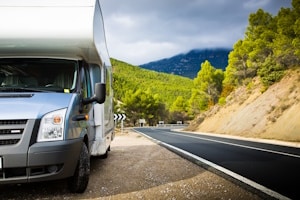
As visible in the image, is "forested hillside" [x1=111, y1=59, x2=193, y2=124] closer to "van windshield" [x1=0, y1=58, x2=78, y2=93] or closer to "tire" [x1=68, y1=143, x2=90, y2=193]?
"van windshield" [x1=0, y1=58, x2=78, y2=93]

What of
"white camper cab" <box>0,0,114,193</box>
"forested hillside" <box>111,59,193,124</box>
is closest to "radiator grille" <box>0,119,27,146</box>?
"white camper cab" <box>0,0,114,193</box>

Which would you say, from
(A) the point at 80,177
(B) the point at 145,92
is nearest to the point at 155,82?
(B) the point at 145,92

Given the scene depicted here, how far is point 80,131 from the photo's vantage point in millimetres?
5617

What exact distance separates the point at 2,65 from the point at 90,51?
1.55 meters

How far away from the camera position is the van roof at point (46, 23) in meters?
5.75

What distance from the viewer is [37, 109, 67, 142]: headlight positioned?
498 centimetres

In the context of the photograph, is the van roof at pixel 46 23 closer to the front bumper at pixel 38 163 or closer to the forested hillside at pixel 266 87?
the front bumper at pixel 38 163

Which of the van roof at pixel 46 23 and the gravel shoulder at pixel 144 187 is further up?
the van roof at pixel 46 23

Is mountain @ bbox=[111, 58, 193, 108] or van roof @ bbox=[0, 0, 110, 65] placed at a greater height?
mountain @ bbox=[111, 58, 193, 108]

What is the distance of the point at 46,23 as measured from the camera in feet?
19.1

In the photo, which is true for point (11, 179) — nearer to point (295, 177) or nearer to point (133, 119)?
point (295, 177)

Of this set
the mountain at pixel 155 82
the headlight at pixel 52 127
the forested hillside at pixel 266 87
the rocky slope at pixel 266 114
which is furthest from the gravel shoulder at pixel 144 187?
the mountain at pixel 155 82

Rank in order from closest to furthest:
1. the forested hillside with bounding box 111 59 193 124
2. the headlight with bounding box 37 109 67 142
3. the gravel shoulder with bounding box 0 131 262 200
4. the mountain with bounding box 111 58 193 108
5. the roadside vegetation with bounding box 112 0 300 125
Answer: the headlight with bounding box 37 109 67 142 < the gravel shoulder with bounding box 0 131 262 200 < the roadside vegetation with bounding box 112 0 300 125 < the forested hillside with bounding box 111 59 193 124 < the mountain with bounding box 111 58 193 108

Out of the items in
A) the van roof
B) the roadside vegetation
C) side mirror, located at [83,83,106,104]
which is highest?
the roadside vegetation
